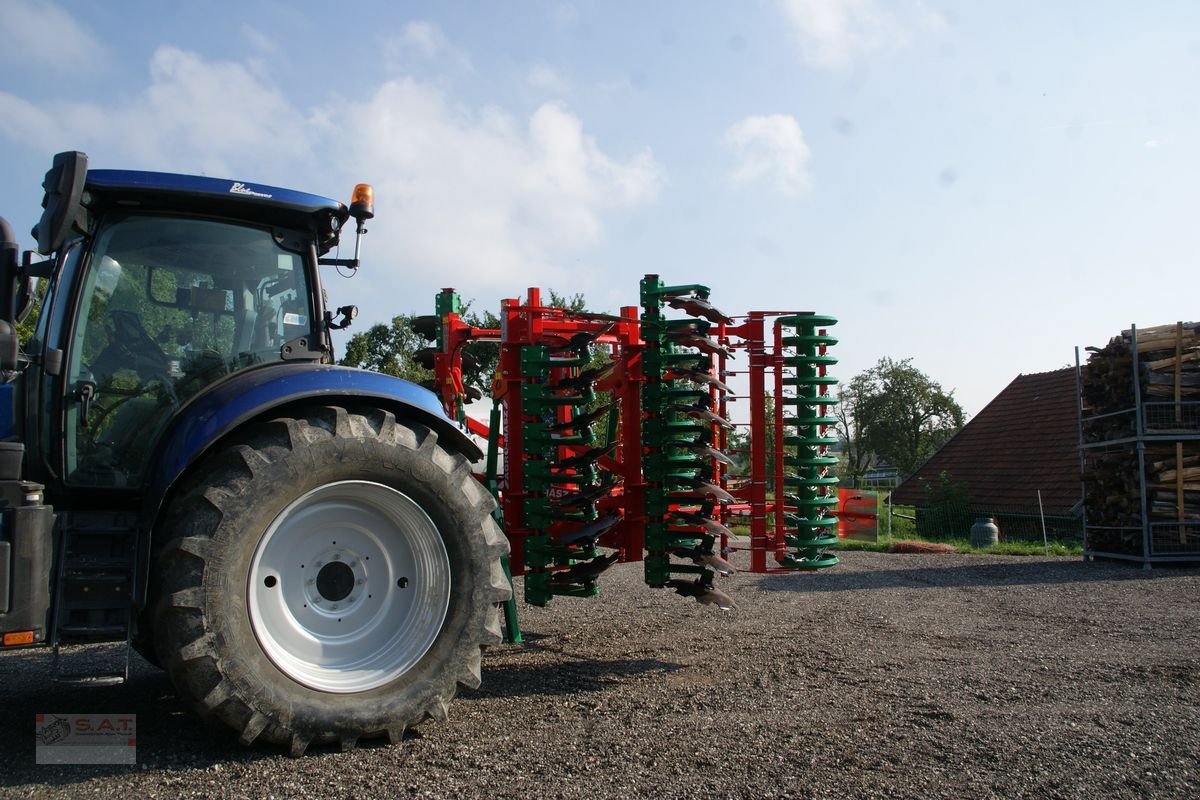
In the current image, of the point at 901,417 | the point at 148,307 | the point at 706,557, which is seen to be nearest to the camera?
the point at 148,307

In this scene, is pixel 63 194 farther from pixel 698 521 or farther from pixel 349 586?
pixel 698 521

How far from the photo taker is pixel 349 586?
14.1ft

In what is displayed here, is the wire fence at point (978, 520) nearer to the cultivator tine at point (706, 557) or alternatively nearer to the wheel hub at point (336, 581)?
the cultivator tine at point (706, 557)

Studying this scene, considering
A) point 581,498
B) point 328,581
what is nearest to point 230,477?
point 328,581

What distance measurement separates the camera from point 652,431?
5.78 metres

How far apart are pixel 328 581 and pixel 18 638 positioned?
1203 millimetres

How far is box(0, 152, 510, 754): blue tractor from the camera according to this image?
3.80m

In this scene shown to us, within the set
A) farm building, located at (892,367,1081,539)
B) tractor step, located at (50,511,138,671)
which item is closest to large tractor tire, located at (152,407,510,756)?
tractor step, located at (50,511,138,671)

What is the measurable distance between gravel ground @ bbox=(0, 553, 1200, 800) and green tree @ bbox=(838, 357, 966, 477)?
1897 inches

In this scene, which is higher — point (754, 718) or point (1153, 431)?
point (1153, 431)

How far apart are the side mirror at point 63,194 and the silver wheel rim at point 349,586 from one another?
1472 millimetres

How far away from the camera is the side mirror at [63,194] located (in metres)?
3.81

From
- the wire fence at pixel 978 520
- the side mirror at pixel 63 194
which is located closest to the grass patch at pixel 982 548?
the wire fence at pixel 978 520

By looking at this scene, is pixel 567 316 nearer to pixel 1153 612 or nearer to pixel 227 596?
pixel 227 596
